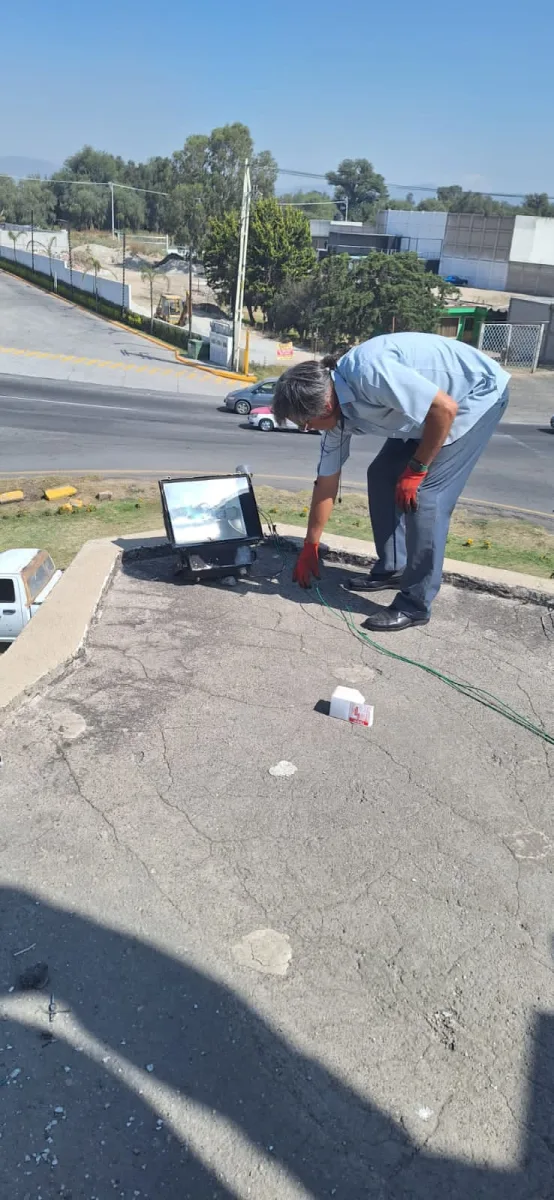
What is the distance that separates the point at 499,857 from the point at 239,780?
48.7 inches

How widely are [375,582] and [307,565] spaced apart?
0.68m

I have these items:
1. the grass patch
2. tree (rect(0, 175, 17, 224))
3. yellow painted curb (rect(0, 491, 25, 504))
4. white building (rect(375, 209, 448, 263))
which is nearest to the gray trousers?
the grass patch

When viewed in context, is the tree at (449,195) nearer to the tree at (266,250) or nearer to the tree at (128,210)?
the tree at (128,210)

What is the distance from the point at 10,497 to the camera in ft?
45.5

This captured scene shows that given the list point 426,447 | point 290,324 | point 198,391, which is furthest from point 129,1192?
point 290,324

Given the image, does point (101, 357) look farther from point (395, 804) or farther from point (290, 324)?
point (395, 804)

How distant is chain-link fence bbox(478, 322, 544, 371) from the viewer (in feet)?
125

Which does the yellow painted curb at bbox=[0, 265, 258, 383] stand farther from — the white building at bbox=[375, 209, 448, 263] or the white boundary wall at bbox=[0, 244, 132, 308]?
the white building at bbox=[375, 209, 448, 263]

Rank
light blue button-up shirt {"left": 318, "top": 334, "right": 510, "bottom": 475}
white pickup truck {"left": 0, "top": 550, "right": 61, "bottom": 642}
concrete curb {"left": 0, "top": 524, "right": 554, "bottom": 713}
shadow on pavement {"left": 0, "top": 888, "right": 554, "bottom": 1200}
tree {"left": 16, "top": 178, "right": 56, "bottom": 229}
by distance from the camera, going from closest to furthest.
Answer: shadow on pavement {"left": 0, "top": 888, "right": 554, "bottom": 1200}
concrete curb {"left": 0, "top": 524, "right": 554, "bottom": 713}
light blue button-up shirt {"left": 318, "top": 334, "right": 510, "bottom": 475}
white pickup truck {"left": 0, "top": 550, "right": 61, "bottom": 642}
tree {"left": 16, "top": 178, "right": 56, "bottom": 229}

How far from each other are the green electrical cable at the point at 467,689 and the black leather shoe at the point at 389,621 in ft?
0.30

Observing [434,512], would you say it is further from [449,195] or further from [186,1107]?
[449,195]

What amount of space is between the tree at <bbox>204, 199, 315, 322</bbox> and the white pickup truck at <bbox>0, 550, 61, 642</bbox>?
42.1 metres

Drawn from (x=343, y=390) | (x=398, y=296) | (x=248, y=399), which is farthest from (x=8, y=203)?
(x=343, y=390)

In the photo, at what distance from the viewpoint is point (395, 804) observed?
4023mm
